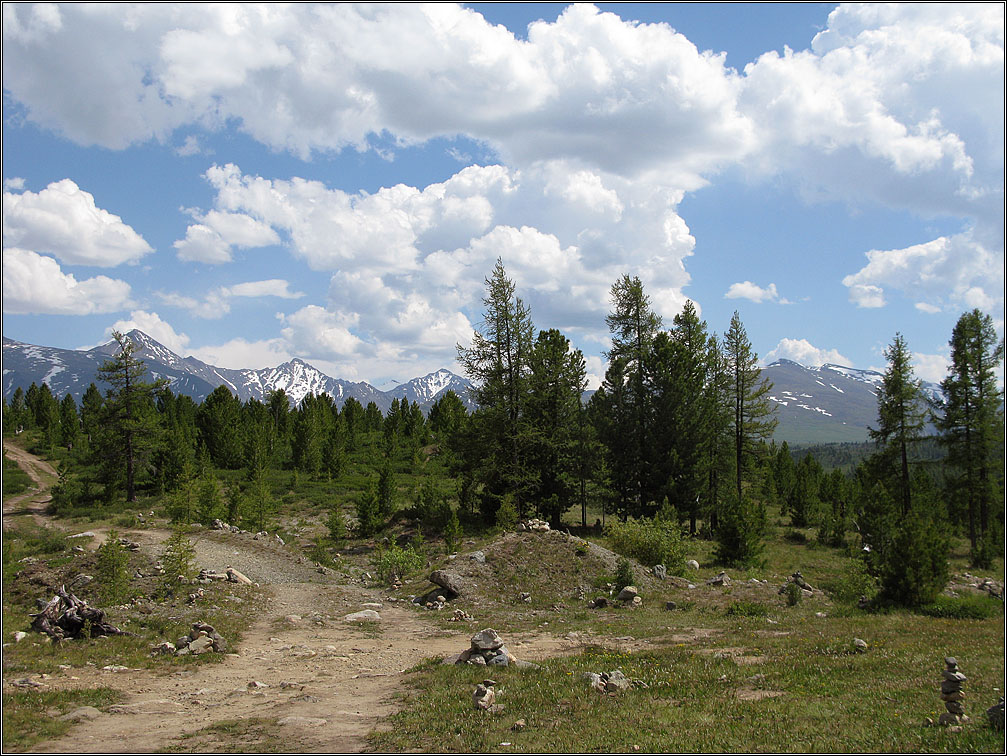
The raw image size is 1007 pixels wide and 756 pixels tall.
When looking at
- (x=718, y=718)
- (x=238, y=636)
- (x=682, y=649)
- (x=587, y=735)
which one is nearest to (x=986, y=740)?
(x=718, y=718)

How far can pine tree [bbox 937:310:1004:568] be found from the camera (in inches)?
1140

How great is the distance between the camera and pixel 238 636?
1527 cm

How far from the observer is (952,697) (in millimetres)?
7145

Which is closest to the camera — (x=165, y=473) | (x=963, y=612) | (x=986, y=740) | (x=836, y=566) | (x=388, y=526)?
(x=986, y=740)

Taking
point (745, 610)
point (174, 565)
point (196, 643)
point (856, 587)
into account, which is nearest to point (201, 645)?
point (196, 643)

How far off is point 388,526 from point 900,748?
29.3 meters

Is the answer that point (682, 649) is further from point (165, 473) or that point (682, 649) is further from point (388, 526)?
point (165, 473)

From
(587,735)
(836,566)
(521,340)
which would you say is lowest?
(836,566)

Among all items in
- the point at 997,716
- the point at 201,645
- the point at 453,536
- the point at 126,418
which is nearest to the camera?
the point at 997,716

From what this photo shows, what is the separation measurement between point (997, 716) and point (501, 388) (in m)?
24.9

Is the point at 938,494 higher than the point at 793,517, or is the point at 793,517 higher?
the point at 938,494

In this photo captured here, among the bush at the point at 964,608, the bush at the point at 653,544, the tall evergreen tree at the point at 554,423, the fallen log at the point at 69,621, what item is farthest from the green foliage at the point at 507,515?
the fallen log at the point at 69,621

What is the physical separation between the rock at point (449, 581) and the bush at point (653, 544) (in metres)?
8.13

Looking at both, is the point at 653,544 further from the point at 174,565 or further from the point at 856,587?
the point at 174,565
